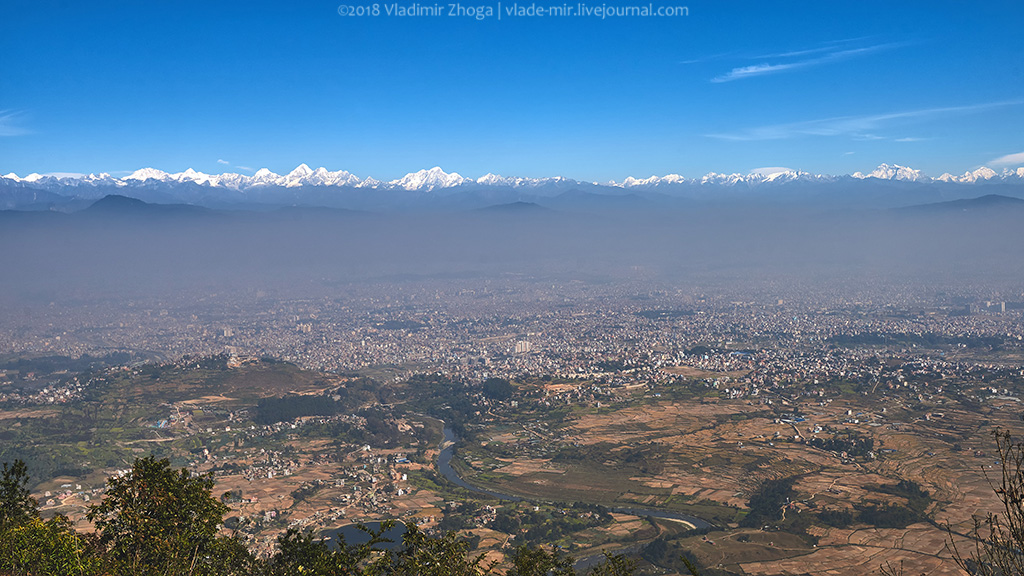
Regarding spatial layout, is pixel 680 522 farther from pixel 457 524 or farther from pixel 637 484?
pixel 457 524

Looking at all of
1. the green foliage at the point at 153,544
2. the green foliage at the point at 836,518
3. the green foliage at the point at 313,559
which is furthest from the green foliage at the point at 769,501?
the green foliage at the point at 313,559

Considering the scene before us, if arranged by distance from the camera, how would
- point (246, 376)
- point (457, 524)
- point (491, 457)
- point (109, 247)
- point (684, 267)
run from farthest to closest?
point (109, 247) < point (684, 267) < point (246, 376) < point (491, 457) < point (457, 524)

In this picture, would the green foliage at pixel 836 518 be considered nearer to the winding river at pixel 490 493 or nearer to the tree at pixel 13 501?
the winding river at pixel 490 493

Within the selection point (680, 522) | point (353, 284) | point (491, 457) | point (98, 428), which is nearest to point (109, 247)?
point (353, 284)

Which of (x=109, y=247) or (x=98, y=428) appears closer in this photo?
(x=98, y=428)

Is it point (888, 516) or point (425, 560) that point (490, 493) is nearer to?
point (888, 516)

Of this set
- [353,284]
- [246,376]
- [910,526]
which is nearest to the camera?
[910,526]
